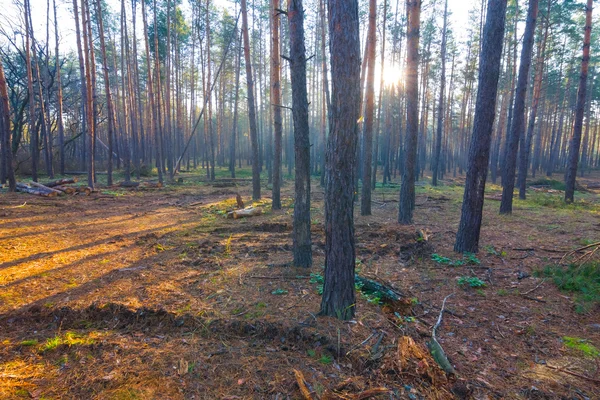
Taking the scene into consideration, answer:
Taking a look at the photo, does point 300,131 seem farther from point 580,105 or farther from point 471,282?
point 580,105

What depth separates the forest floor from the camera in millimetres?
2982

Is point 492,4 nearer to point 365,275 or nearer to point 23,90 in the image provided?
point 365,275

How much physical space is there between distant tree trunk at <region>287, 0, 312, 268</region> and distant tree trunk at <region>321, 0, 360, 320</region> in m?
1.75

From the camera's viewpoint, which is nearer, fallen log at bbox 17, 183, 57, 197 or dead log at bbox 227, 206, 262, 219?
dead log at bbox 227, 206, 262, 219

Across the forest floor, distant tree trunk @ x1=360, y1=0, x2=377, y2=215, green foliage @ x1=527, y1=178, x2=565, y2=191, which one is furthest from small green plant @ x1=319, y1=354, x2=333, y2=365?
green foliage @ x1=527, y1=178, x2=565, y2=191

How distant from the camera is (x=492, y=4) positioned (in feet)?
20.6

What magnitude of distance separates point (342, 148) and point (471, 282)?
364cm

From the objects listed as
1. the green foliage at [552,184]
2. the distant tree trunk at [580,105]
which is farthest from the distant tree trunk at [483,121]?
the green foliage at [552,184]

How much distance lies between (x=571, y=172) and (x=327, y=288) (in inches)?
583

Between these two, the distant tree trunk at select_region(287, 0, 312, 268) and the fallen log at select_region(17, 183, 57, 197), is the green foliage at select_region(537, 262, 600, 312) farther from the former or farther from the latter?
the fallen log at select_region(17, 183, 57, 197)

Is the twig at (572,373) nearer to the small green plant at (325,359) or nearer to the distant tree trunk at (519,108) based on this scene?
the small green plant at (325,359)

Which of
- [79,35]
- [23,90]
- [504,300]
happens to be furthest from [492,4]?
[23,90]

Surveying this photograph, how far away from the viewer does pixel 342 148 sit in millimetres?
3523

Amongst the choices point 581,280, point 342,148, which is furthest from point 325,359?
point 581,280
